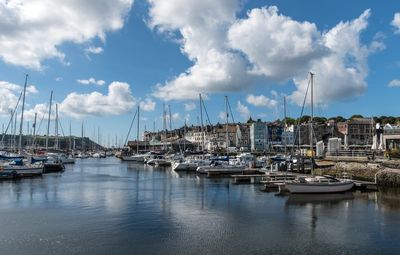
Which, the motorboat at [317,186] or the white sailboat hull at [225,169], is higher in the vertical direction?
the white sailboat hull at [225,169]

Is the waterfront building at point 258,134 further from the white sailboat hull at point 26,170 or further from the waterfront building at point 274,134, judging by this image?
the white sailboat hull at point 26,170

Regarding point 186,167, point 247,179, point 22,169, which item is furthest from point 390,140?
point 22,169

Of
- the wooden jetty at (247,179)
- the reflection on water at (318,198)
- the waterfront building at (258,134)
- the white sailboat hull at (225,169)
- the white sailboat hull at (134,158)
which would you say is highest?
the waterfront building at (258,134)

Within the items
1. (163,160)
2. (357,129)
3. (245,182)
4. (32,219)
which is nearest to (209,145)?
(357,129)


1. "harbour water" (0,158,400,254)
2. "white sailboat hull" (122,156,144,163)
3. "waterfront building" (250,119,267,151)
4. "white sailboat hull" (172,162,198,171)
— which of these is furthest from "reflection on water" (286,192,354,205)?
"waterfront building" (250,119,267,151)

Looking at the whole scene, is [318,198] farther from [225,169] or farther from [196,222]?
[225,169]

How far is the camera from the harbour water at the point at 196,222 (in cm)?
2289

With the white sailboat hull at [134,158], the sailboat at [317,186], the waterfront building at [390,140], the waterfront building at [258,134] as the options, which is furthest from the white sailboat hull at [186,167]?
the waterfront building at [258,134]

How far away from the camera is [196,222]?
29.4 m

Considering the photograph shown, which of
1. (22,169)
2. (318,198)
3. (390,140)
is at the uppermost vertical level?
(390,140)

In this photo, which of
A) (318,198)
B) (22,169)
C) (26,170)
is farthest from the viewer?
(26,170)

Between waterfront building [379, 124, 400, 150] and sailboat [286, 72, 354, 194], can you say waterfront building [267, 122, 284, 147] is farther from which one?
sailboat [286, 72, 354, 194]

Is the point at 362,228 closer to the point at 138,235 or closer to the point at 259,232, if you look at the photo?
the point at 259,232

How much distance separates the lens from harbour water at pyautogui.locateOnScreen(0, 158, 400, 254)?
22.9m
